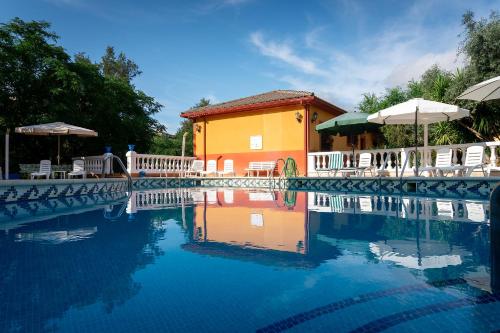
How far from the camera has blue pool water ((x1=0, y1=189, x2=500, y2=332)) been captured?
1.69m

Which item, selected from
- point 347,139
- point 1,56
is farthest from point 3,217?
point 347,139

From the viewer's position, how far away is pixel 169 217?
549 centimetres

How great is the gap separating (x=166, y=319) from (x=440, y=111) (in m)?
10.1

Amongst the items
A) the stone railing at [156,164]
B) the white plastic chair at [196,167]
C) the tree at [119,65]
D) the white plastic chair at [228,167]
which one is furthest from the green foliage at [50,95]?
the tree at [119,65]

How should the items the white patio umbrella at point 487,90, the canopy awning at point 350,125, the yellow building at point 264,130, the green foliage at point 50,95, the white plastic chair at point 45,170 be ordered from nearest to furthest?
the white patio umbrella at point 487,90, the canopy awning at point 350,125, the white plastic chair at point 45,170, the green foliage at point 50,95, the yellow building at point 264,130

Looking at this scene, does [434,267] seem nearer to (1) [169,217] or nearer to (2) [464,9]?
(1) [169,217]

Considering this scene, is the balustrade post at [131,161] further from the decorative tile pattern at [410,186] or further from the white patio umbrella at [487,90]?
the white patio umbrella at [487,90]

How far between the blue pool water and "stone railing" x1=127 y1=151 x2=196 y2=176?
32.0 feet

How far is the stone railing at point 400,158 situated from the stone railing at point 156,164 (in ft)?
21.9

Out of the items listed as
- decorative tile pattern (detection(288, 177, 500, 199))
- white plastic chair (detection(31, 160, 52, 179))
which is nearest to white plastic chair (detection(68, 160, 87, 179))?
white plastic chair (detection(31, 160, 52, 179))

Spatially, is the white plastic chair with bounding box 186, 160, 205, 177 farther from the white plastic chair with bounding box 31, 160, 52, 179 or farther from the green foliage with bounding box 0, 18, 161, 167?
the white plastic chair with bounding box 31, 160, 52, 179

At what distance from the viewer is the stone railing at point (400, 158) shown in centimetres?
983

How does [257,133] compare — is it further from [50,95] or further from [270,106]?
[50,95]

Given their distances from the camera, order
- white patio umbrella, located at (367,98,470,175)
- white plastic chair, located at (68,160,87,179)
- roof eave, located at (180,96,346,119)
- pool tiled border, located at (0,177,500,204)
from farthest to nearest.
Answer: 1. roof eave, located at (180,96,346,119)
2. white plastic chair, located at (68,160,87,179)
3. white patio umbrella, located at (367,98,470,175)
4. pool tiled border, located at (0,177,500,204)
